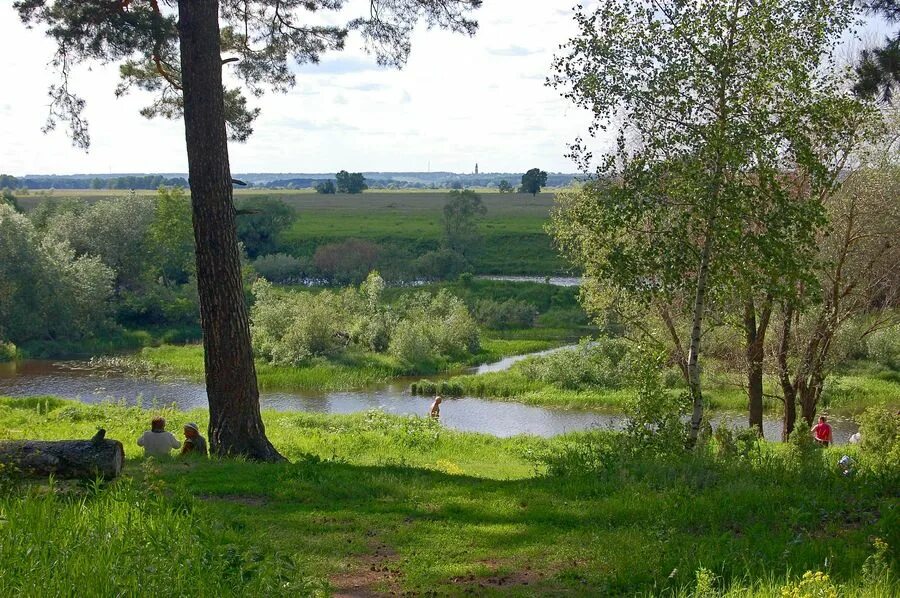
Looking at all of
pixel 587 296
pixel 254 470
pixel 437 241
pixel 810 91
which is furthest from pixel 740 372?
pixel 437 241

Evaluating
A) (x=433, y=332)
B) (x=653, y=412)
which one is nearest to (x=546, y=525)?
(x=653, y=412)

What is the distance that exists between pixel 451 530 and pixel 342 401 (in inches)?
1011

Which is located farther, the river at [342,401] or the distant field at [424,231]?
the distant field at [424,231]

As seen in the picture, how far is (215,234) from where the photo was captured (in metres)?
11.9

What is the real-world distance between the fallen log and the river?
1769cm

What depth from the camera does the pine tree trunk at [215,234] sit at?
11867mm

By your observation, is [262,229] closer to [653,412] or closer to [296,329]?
[296,329]

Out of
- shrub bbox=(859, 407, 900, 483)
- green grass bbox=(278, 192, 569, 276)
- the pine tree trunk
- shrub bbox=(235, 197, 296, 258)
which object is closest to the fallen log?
the pine tree trunk

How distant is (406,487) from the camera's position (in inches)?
384

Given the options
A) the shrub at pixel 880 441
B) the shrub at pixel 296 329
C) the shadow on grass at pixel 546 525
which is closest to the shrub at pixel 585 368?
the shrub at pixel 296 329

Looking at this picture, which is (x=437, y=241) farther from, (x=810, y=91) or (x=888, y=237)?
(x=810, y=91)

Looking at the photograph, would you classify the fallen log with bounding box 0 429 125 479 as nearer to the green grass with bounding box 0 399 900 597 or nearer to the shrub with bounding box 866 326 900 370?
the green grass with bounding box 0 399 900 597

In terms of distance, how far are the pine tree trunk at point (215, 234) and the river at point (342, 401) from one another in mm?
14861

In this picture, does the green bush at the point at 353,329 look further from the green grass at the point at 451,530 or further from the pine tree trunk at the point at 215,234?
the green grass at the point at 451,530
